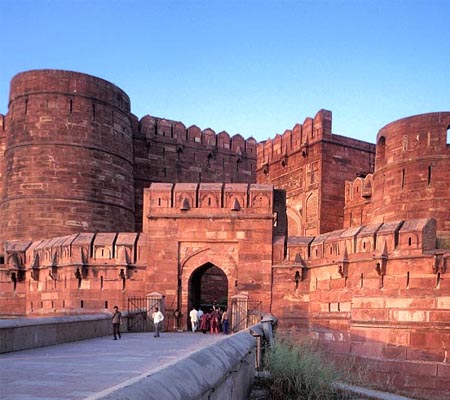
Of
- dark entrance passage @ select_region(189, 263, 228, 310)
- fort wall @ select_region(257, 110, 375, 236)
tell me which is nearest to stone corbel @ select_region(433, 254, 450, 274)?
fort wall @ select_region(257, 110, 375, 236)

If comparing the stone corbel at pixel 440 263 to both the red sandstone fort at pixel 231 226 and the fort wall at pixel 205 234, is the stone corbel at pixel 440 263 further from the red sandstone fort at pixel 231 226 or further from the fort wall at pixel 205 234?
the fort wall at pixel 205 234

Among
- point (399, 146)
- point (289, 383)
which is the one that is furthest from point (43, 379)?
point (399, 146)

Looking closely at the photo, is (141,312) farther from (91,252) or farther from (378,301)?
(378,301)

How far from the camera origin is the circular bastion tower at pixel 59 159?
18562mm

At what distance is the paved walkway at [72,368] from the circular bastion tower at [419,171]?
32.8 ft

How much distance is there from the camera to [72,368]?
562 cm

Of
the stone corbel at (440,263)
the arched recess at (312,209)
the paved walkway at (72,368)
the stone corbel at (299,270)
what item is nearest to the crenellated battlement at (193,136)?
the arched recess at (312,209)

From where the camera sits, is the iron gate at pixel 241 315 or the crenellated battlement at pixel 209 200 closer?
the iron gate at pixel 241 315

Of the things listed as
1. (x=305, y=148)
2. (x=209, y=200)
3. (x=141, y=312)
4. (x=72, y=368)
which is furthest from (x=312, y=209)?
(x=72, y=368)

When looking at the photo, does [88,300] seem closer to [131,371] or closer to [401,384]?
[401,384]

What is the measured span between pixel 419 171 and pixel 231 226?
5.71 meters

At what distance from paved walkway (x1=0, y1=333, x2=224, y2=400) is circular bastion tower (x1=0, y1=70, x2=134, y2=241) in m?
10.5

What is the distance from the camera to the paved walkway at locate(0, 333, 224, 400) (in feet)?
13.8

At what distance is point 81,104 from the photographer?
19062 mm
